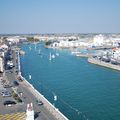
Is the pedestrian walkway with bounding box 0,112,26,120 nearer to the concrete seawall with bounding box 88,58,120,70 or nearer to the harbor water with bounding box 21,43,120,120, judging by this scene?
the harbor water with bounding box 21,43,120,120

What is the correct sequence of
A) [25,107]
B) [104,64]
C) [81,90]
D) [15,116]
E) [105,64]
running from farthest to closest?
[104,64]
[105,64]
[81,90]
[25,107]
[15,116]

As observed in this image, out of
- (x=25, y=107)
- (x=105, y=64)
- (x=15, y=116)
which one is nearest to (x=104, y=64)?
(x=105, y=64)

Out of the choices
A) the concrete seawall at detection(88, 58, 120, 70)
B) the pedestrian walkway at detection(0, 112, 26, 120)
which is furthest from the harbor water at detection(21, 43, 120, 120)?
the pedestrian walkway at detection(0, 112, 26, 120)

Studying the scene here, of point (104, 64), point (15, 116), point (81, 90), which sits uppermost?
point (15, 116)

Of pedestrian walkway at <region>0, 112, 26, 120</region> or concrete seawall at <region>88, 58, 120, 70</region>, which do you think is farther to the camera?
concrete seawall at <region>88, 58, 120, 70</region>

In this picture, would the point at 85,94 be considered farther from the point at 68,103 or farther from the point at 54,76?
the point at 54,76

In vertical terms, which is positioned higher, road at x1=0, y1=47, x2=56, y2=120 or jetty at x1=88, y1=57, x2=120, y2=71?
road at x1=0, y1=47, x2=56, y2=120

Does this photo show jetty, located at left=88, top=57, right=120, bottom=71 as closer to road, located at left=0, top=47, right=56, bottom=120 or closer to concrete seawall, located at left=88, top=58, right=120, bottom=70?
concrete seawall, located at left=88, top=58, right=120, bottom=70

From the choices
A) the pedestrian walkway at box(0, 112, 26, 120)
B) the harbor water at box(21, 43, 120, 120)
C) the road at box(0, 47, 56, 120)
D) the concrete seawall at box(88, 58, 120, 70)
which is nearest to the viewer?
the pedestrian walkway at box(0, 112, 26, 120)

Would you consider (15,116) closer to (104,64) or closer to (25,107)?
(25,107)

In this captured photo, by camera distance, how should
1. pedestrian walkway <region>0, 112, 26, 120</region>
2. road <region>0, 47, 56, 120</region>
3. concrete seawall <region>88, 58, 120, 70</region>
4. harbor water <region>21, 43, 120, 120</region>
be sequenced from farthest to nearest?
1. concrete seawall <region>88, 58, 120, 70</region>
2. harbor water <region>21, 43, 120, 120</region>
3. road <region>0, 47, 56, 120</region>
4. pedestrian walkway <region>0, 112, 26, 120</region>

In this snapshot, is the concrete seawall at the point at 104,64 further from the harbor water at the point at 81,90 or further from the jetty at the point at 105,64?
the harbor water at the point at 81,90
